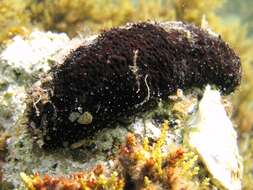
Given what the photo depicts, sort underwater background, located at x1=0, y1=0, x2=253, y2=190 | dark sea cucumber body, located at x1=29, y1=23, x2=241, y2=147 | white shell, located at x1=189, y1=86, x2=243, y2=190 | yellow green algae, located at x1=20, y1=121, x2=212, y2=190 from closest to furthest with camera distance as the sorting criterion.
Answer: yellow green algae, located at x1=20, y1=121, x2=212, y2=190 → dark sea cucumber body, located at x1=29, y1=23, x2=241, y2=147 → white shell, located at x1=189, y1=86, x2=243, y2=190 → underwater background, located at x1=0, y1=0, x2=253, y2=190

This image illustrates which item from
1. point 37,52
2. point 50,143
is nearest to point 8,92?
point 37,52

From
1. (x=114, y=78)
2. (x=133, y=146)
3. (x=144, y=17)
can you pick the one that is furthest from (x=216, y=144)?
(x=144, y=17)

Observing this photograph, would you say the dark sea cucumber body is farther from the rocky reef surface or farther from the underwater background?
the underwater background

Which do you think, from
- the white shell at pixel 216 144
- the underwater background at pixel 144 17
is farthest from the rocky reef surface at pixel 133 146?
the underwater background at pixel 144 17

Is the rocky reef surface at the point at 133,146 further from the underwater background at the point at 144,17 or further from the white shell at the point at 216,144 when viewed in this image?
the underwater background at the point at 144,17


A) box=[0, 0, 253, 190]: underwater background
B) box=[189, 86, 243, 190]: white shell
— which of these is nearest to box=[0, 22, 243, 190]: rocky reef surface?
box=[189, 86, 243, 190]: white shell

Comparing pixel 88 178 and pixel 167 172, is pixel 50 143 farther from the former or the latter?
pixel 167 172
